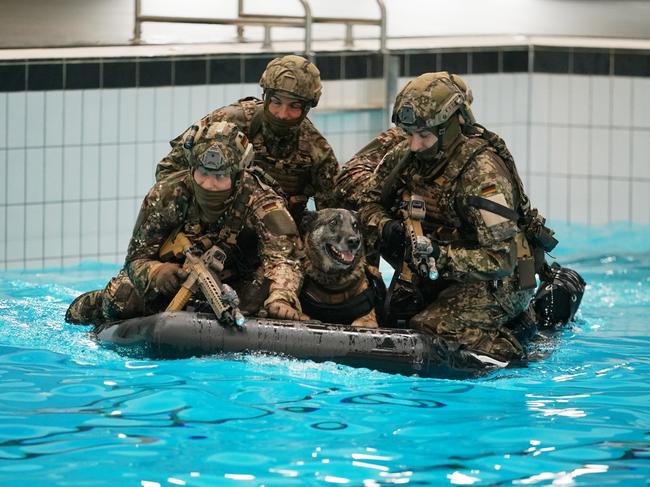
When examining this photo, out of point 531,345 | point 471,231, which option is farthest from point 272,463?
point 531,345

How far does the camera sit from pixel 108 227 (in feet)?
44.0

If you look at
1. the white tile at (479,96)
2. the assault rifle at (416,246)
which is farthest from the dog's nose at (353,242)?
the white tile at (479,96)

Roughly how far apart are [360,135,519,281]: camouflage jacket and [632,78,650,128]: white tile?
19.6 ft

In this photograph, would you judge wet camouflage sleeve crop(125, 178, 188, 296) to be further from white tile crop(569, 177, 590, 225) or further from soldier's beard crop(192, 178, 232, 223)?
white tile crop(569, 177, 590, 225)

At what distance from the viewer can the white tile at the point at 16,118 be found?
12.7m

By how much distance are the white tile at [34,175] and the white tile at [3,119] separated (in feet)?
0.76

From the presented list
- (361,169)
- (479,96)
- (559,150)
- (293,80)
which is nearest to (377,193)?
(361,169)

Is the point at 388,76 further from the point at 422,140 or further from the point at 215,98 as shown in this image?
the point at 422,140

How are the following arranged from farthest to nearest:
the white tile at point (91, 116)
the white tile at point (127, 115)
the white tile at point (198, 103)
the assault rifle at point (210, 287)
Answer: the white tile at point (198, 103) < the white tile at point (127, 115) < the white tile at point (91, 116) < the assault rifle at point (210, 287)

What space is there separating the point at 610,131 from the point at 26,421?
8.99 m

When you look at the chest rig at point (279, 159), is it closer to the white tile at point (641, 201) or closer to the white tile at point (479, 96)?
the white tile at point (479, 96)

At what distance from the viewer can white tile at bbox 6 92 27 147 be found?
12664mm

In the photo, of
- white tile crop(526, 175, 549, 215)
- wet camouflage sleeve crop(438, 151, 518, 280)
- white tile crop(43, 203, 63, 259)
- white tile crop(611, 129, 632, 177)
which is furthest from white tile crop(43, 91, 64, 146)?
white tile crop(611, 129, 632, 177)

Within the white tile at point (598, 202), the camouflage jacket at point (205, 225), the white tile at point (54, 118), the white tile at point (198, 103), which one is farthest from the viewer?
the white tile at point (598, 202)
